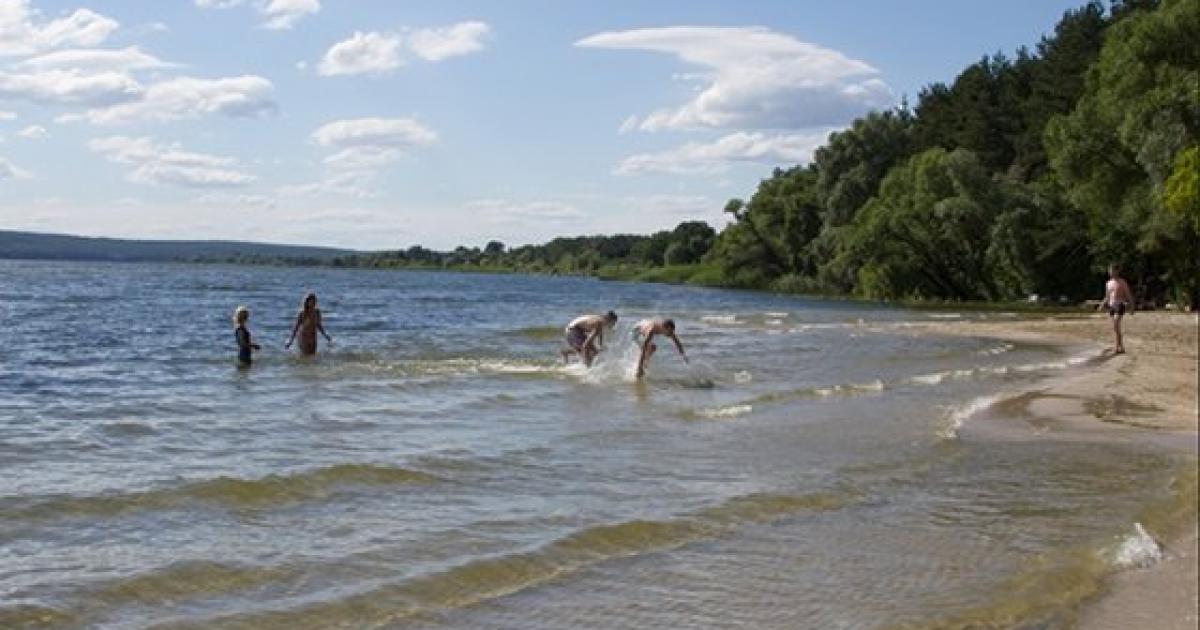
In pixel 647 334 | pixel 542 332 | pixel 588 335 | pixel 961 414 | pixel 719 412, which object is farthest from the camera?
pixel 542 332

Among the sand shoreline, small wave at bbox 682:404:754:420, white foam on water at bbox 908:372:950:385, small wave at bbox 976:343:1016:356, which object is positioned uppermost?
the sand shoreline

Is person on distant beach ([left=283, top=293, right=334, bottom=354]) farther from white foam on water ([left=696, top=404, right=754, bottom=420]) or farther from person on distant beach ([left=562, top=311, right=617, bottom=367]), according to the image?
white foam on water ([left=696, top=404, right=754, bottom=420])

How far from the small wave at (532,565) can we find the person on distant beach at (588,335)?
13062mm

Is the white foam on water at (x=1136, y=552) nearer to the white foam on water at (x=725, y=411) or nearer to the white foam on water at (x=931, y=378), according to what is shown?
the white foam on water at (x=725, y=411)

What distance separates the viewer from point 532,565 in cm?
877

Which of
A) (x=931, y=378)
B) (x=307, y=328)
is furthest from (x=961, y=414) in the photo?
(x=307, y=328)

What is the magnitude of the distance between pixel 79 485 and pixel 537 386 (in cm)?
1152

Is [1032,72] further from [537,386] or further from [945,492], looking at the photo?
[945,492]

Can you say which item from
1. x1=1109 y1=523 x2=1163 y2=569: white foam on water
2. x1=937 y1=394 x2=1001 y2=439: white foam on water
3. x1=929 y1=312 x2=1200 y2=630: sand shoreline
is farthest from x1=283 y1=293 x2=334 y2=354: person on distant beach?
x1=1109 y1=523 x2=1163 y2=569: white foam on water

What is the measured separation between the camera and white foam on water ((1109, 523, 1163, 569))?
848 cm

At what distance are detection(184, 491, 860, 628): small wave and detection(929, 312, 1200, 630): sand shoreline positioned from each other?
316 centimetres

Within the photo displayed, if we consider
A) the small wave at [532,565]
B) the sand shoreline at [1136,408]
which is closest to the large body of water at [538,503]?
the small wave at [532,565]

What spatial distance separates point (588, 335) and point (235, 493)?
45.8ft

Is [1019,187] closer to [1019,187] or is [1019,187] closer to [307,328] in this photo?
[1019,187]
